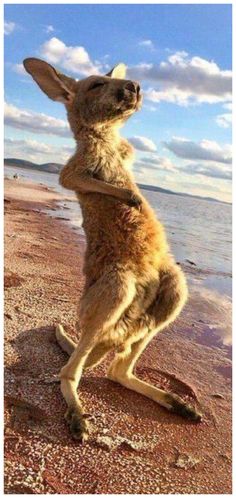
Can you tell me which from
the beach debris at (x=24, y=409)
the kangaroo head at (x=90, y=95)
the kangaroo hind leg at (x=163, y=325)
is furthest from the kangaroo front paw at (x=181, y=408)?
the kangaroo head at (x=90, y=95)

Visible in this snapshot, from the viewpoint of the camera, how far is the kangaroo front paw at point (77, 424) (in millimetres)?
2893

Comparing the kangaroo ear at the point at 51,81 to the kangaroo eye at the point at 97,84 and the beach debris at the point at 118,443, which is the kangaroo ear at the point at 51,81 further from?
the beach debris at the point at 118,443

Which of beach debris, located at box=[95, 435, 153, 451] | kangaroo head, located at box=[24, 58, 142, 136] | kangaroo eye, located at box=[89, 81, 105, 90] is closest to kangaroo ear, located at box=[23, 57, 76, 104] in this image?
kangaroo head, located at box=[24, 58, 142, 136]

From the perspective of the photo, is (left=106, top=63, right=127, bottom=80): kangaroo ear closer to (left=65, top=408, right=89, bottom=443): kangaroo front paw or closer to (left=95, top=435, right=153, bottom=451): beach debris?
(left=65, top=408, right=89, bottom=443): kangaroo front paw

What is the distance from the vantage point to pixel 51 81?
11.6ft

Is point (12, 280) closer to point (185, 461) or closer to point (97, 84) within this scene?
point (97, 84)

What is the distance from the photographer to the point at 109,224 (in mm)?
3311

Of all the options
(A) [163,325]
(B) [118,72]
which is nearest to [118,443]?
(A) [163,325]

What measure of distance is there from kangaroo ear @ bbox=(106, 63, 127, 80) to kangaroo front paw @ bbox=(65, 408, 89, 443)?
2.42m

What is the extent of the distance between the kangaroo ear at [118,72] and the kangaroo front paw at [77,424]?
242 centimetres

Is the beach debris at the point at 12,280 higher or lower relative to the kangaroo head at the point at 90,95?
lower

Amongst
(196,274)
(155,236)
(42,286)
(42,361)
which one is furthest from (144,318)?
(196,274)

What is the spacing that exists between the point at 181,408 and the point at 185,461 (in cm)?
50

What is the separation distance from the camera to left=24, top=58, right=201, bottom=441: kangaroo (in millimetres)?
3225
